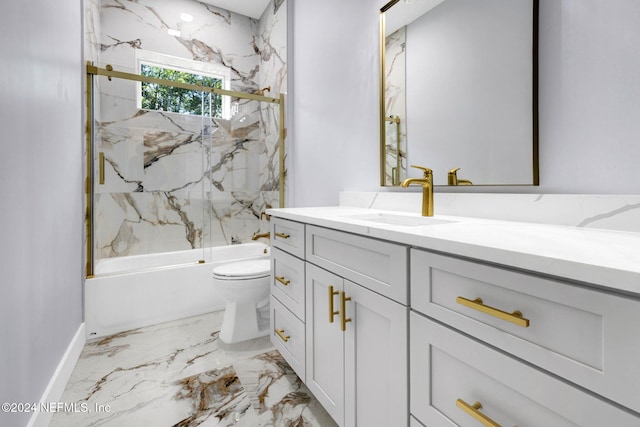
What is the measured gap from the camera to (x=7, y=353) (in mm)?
944

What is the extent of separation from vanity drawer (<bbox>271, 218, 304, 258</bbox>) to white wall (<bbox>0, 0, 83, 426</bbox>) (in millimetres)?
974

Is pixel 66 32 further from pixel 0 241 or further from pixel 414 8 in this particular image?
pixel 414 8

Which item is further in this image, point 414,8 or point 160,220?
point 160,220

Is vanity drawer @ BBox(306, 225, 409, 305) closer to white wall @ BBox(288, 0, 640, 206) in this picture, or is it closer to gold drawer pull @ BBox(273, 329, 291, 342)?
gold drawer pull @ BBox(273, 329, 291, 342)

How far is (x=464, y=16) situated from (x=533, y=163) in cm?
68

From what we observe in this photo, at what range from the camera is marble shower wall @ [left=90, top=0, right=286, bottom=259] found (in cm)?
257

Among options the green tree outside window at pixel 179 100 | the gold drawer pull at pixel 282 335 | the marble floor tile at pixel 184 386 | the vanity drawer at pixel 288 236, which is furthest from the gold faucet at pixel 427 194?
the green tree outside window at pixel 179 100

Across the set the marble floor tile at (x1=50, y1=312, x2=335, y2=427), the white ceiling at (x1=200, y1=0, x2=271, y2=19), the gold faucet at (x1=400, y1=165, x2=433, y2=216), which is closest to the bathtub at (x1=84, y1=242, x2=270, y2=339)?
the marble floor tile at (x1=50, y1=312, x2=335, y2=427)

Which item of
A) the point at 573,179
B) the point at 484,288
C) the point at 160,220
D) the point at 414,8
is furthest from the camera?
the point at 160,220

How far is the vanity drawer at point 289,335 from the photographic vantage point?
4.46ft

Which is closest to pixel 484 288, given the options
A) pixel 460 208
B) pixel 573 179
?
pixel 573 179

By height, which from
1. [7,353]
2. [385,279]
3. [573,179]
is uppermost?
[573,179]

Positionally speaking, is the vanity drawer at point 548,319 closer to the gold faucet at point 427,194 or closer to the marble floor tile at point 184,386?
the gold faucet at point 427,194

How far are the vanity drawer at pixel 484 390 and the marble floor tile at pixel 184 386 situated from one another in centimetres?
74
